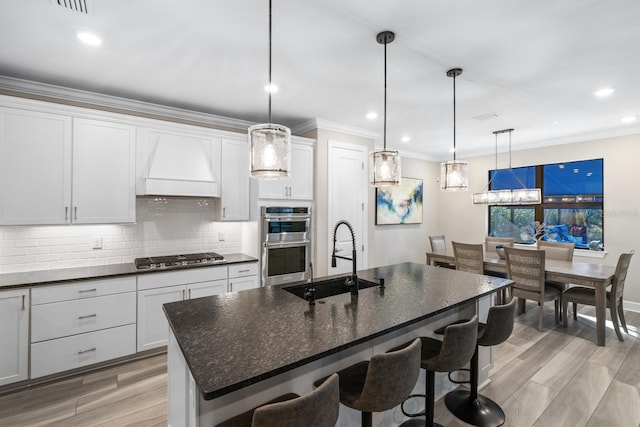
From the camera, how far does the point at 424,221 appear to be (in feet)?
22.0

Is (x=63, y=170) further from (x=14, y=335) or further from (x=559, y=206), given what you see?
(x=559, y=206)

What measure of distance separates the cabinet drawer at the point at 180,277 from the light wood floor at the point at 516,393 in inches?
29.4

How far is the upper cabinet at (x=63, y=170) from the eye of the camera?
2.57 meters

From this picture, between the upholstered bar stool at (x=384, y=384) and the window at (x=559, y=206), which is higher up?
the window at (x=559, y=206)

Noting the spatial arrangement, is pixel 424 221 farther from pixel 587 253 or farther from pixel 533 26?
pixel 533 26

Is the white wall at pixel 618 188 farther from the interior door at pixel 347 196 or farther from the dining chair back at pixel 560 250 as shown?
the interior door at pixel 347 196

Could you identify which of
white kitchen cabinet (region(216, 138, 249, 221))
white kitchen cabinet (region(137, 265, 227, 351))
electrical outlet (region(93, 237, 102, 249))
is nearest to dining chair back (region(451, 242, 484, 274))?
white kitchen cabinet (region(216, 138, 249, 221))

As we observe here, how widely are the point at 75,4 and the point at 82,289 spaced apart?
7.18 ft

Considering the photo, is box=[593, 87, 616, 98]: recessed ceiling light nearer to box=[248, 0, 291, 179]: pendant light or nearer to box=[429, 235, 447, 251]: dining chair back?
box=[429, 235, 447, 251]: dining chair back

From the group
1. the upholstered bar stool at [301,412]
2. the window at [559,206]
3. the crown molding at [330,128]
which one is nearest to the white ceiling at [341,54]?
the crown molding at [330,128]

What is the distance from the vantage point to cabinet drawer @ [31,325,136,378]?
253 centimetres

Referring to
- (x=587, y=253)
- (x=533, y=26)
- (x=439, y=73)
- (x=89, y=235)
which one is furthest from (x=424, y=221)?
(x=89, y=235)

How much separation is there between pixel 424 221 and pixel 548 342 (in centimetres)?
357

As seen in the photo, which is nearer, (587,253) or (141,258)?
(141,258)
